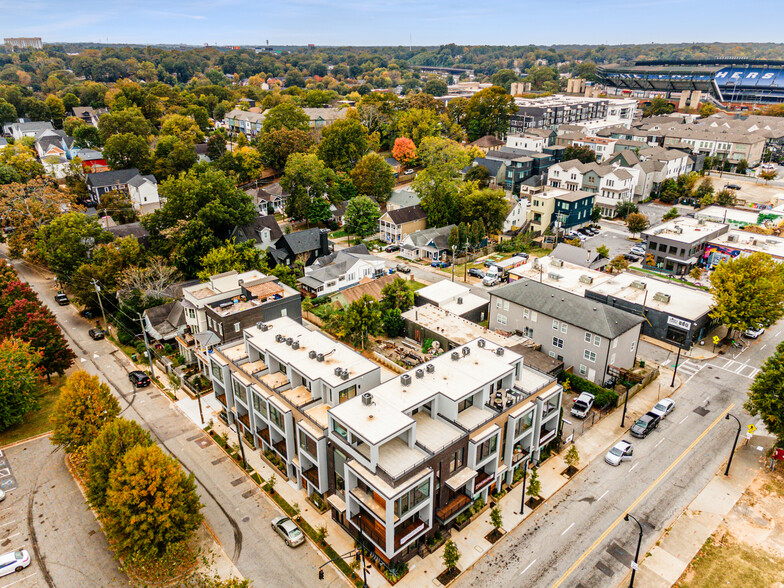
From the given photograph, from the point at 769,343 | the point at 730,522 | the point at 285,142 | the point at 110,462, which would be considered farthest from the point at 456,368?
the point at 285,142

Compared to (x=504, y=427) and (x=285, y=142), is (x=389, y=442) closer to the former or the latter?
(x=504, y=427)

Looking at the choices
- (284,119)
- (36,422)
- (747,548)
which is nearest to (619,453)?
(747,548)

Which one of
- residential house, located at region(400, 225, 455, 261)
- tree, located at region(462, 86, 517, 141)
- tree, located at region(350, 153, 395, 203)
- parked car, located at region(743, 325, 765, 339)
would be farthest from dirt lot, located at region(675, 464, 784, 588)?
tree, located at region(462, 86, 517, 141)

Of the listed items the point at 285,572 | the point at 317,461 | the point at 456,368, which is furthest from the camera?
the point at 456,368

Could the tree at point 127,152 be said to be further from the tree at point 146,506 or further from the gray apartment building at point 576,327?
the tree at point 146,506

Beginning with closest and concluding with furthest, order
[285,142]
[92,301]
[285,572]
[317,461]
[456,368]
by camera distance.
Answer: [285,572] < [317,461] < [456,368] < [92,301] < [285,142]

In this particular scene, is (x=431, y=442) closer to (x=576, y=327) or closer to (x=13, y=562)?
(x=576, y=327)

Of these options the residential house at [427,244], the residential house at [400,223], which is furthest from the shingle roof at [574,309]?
the residential house at [400,223]
